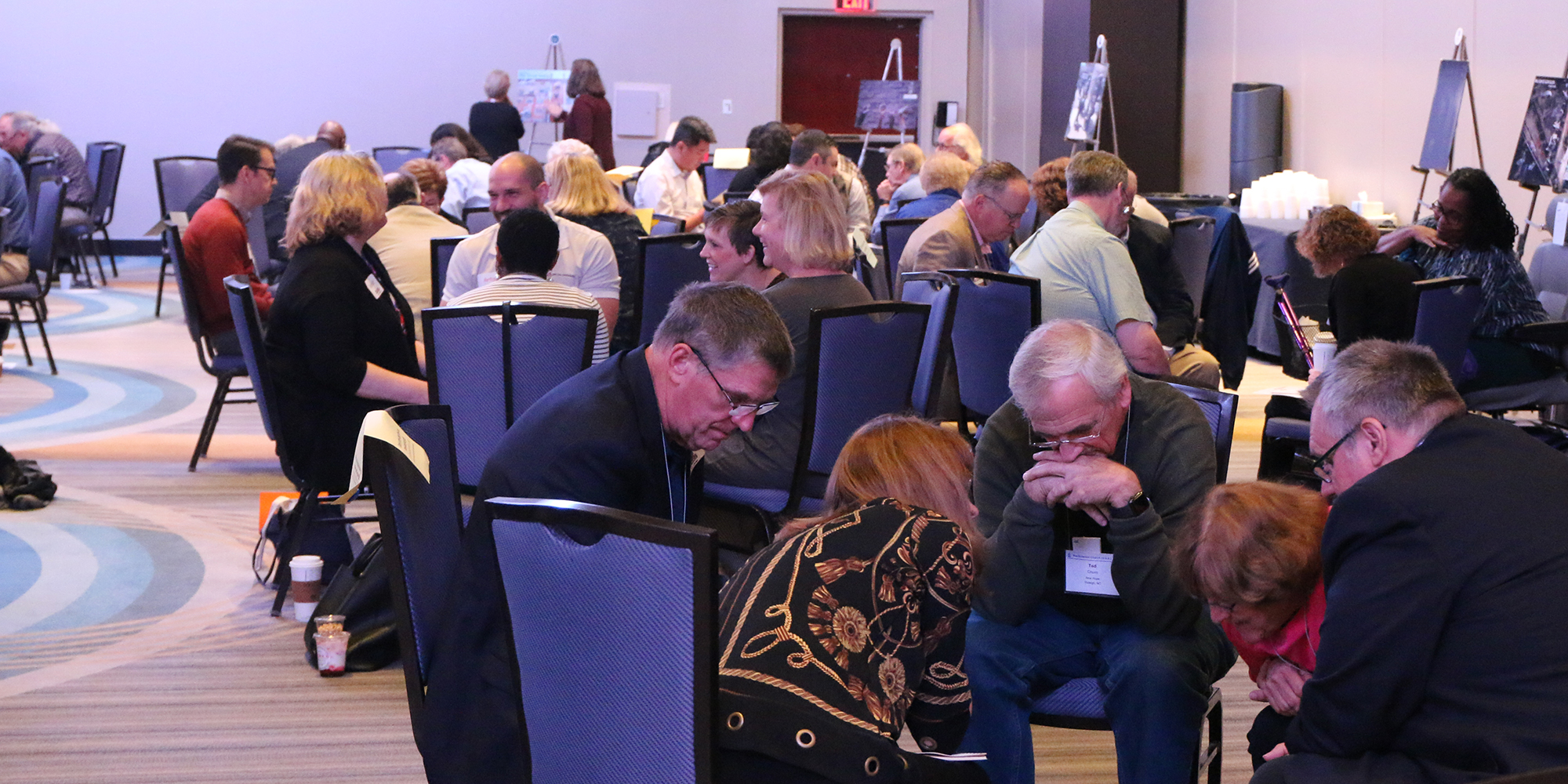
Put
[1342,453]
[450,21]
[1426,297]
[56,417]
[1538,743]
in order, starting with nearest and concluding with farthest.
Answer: [1538,743] < [1342,453] < [1426,297] < [56,417] < [450,21]

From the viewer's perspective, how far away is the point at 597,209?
557 centimetres

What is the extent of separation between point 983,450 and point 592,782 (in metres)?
1.21

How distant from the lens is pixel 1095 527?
8.21ft

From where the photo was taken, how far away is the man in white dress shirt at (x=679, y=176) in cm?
824

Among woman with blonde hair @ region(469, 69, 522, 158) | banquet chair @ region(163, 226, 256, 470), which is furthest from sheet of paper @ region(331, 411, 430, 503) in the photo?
woman with blonde hair @ region(469, 69, 522, 158)

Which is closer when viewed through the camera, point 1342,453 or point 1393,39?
point 1342,453

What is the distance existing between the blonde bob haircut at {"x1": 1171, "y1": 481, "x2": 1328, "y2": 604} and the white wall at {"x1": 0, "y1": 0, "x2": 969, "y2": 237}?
43.6 ft

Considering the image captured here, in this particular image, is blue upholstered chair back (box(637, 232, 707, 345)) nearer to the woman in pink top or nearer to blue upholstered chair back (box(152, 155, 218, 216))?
the woman in pink top

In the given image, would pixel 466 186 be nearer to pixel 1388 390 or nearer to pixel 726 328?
pixel 726 328

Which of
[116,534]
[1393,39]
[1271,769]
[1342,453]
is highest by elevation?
[1393,39]

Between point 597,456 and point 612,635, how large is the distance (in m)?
0.47

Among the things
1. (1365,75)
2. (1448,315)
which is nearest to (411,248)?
(1448,315)

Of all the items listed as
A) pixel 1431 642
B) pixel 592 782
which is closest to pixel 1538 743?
pixel 1431 642

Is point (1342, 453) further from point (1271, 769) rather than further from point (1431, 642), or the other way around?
point (1271, 769)
